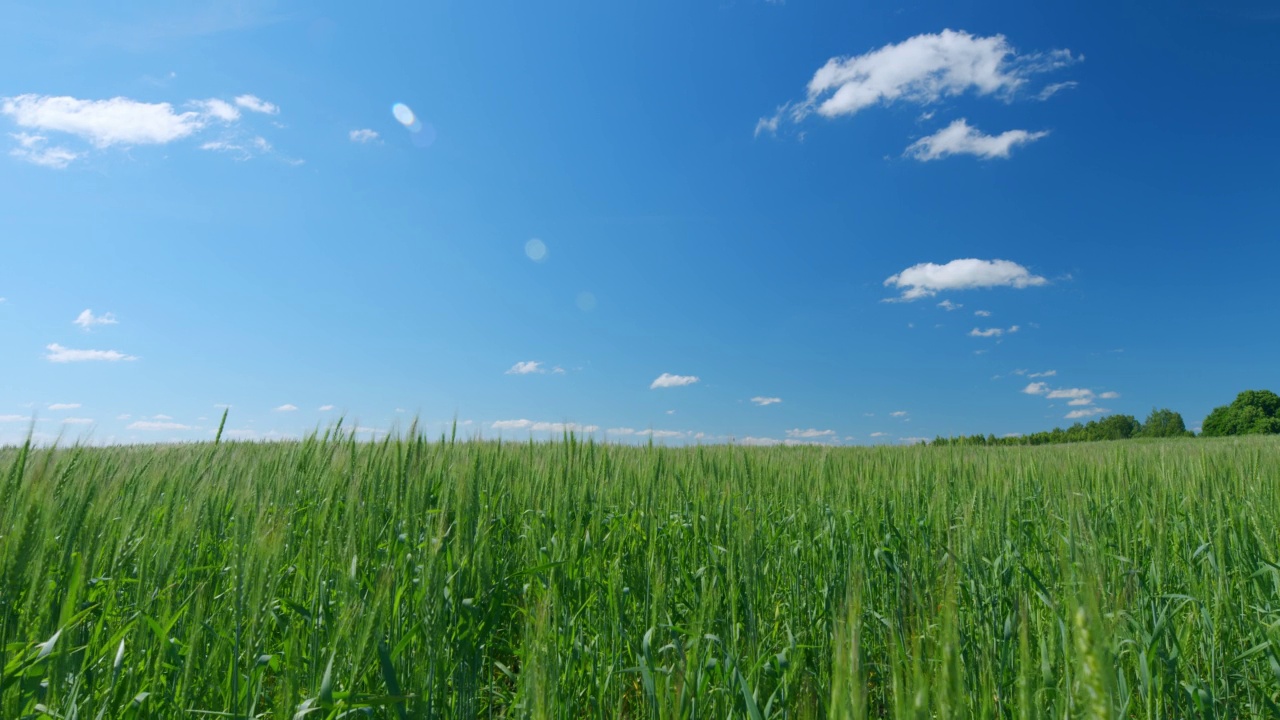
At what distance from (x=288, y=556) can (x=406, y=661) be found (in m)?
1.27

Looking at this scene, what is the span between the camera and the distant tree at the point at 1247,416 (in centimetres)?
4138

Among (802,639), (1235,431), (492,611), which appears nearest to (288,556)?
(492,611)

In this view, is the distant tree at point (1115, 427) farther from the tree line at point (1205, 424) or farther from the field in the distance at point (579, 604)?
the field in the distance at point (579, 604)

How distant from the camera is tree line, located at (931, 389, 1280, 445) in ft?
134

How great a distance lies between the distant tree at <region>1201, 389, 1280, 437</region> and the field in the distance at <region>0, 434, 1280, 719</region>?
179 ft

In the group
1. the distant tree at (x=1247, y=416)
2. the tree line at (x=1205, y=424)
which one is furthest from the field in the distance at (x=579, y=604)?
the distant tree at (x=1247, y=416)

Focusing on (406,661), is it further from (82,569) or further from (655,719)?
(82,569)

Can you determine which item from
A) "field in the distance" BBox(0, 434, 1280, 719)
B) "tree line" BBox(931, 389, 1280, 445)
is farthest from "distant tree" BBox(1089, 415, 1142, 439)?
"field in the distance" BBox(0, 434, 1280, 719)

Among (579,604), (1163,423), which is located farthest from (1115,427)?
(579,604)

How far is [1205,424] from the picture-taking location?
48.0 metres

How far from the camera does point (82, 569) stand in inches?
58.7

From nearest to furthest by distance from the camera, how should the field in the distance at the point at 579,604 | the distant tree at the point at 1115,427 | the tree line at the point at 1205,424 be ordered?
1. the field in the distance at the point at 579,604
2. the tree line at the point at 1205,424
3. the distant tree at the point at 1115,427

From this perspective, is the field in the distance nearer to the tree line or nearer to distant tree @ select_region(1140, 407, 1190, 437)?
the tree line

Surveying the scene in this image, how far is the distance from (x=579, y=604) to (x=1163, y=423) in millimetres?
66311
